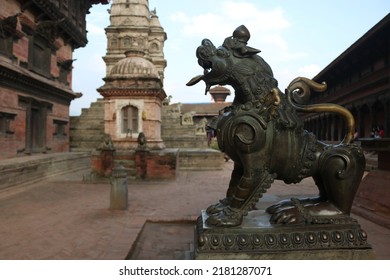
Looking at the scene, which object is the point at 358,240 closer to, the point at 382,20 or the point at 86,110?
the point at 382,20

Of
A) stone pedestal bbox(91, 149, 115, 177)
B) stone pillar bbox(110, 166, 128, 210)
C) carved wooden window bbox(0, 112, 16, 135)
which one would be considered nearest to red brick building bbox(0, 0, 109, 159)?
carved wooden window bbox(0, 112, 16, 135)

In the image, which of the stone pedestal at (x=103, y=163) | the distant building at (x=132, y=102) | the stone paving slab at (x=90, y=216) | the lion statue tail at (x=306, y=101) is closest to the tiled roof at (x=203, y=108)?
the distant building at (x=132, y=102)

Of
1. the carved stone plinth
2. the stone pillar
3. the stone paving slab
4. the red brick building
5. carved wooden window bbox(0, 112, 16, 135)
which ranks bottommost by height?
the stone paving slab

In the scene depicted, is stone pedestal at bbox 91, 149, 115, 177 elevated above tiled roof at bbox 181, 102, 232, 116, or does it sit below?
below

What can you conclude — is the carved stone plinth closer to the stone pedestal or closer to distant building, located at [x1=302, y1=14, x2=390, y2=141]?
the stone pedestal

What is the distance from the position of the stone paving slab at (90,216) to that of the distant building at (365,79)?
7523 mm

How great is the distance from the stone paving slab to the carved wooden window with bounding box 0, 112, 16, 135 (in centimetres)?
325

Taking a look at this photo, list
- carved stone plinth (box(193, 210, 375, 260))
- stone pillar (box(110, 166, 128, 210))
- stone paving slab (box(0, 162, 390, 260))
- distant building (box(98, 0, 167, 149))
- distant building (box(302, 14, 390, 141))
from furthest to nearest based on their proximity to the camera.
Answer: distant building (box(302, 14, 390, 141))
distant building (box(98, 0, 167, 149))
stone pillar (box(110, 166, 128, 210))
stone paving slab (box(0, 162, 390, 260))
carved stone plinth (box(193, 210, 375, 260))

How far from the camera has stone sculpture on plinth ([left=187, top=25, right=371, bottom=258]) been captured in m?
2.81

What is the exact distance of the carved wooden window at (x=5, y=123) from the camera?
12066 mm

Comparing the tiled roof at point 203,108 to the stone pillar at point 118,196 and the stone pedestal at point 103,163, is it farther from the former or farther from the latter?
the stone pillar at point 118,196

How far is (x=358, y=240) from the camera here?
9.32 feet

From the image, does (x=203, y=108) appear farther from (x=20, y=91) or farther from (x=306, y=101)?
(x=306, y=101)

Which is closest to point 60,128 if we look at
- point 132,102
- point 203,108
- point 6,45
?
point 6,45
